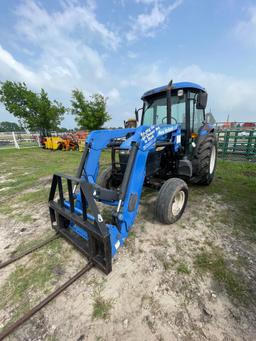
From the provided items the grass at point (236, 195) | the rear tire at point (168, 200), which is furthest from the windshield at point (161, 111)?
the grass at point (236, 195)

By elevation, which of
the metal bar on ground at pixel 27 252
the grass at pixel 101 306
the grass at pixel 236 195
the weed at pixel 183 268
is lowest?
the grass at pixel 236 195

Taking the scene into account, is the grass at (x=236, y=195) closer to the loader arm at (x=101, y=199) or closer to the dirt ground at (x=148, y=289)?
the dirt ground at (x=148, y=289)

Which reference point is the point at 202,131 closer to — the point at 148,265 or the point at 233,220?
the point at 233,220

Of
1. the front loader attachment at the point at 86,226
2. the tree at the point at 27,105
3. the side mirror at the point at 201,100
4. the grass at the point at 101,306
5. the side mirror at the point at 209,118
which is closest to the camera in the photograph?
the grass at the point at 101,306

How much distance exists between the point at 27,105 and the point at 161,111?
17.0 m

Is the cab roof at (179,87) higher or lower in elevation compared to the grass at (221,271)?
higher

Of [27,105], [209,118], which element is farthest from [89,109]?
[209,118]

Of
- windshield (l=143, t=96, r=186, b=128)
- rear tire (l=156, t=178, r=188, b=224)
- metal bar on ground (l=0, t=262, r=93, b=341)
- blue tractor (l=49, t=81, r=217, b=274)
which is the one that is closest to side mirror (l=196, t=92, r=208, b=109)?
blue tractor (l=49, t=81, r=217, b=274)

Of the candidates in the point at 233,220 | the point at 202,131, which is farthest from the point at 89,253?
the point at 202,131

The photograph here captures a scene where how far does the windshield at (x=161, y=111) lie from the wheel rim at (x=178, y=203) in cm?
168

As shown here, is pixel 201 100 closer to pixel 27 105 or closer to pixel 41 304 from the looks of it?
pixel 41 304

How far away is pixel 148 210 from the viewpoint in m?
3.33

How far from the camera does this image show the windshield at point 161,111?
3607 mm

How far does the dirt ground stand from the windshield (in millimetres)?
2349
